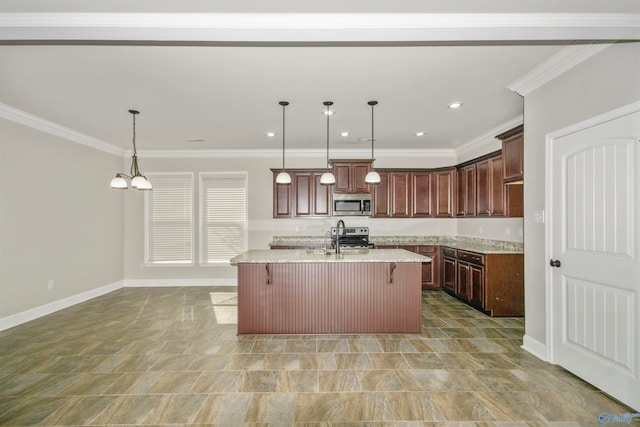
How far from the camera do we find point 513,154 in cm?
377

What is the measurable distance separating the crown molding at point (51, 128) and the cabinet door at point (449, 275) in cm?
638

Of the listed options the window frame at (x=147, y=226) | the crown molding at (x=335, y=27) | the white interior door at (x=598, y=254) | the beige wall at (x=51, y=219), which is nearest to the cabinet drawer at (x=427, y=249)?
the white interior door at (x=598, y=254)

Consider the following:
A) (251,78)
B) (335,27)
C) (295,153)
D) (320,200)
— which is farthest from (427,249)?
(335,27)

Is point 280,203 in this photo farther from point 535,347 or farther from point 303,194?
point 535,347

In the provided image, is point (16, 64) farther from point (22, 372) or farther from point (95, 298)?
point (95, 298)

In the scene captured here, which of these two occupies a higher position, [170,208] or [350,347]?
[170,208]

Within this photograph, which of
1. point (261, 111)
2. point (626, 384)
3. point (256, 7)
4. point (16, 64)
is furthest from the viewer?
point (261, 111)

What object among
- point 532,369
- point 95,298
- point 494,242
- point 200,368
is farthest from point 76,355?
point 494,242

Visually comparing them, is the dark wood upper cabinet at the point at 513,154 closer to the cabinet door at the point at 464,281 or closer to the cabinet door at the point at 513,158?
the cabinet door at the point at 513,158

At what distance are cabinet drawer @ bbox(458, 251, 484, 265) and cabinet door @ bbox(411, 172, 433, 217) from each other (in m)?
1.26

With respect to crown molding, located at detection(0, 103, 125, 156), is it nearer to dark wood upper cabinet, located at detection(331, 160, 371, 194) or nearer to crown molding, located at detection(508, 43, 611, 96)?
dark wood upper cabinet, located at detection(331, 160, 371, 194)

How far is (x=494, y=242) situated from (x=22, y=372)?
5.92 metres

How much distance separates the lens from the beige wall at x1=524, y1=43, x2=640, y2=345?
227 centimetres

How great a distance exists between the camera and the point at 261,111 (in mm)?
4039
